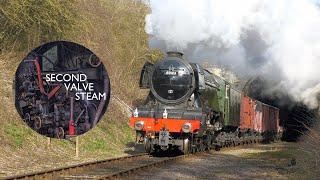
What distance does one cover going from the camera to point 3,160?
45.0ft

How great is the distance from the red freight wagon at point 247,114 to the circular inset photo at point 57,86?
13.1m

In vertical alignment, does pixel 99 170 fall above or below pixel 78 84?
below

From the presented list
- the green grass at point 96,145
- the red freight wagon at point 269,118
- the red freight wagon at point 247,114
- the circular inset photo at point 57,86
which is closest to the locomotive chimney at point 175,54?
the circular inset photo at point 57,86

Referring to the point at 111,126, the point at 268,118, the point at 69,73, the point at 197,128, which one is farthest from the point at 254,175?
the point at 268,118

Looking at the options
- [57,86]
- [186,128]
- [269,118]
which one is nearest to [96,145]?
[186,128]

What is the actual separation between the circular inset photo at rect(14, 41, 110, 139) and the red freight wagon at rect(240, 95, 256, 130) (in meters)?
13.1

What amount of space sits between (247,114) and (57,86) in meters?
15.9

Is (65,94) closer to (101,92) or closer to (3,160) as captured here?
(101,92)

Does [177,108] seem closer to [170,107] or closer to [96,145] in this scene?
[170,107]

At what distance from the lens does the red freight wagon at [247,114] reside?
27492mm

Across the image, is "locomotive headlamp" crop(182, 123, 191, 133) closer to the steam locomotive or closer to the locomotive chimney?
the steam locomotive

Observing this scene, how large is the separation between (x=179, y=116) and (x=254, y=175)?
4.56 metres

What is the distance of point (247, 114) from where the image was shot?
29.3 metres

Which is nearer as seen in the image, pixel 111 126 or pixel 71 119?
pixel 71 119
